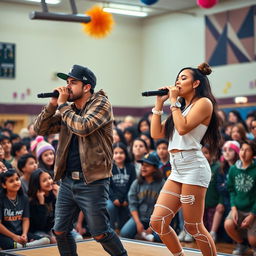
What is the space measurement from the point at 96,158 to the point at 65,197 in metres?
0.39

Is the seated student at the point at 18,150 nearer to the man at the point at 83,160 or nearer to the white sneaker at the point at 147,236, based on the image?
the white sneaker at the point at 147,236

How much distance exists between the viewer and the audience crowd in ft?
19.6

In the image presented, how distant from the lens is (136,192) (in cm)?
693

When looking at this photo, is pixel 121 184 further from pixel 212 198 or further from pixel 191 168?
pixel 191 168

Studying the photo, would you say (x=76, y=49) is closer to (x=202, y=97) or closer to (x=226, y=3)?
(x=226, y=3)

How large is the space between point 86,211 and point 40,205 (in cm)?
227

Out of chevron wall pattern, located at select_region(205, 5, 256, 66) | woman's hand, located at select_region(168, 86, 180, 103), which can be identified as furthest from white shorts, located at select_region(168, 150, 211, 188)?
chevron wall pattern, located at select_region(205, 5, 256, 66)

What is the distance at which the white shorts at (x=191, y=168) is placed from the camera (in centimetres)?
401

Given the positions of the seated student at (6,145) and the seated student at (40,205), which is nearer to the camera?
the seated student at (40,205)

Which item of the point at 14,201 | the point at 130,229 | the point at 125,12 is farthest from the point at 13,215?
the point at 125,12

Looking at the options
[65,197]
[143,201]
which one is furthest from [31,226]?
[65,197]

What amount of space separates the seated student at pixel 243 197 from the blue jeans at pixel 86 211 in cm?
228

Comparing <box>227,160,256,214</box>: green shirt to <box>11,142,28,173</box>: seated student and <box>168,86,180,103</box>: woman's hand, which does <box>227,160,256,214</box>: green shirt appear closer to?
<box>168,86,180,103</box>: woman's hand

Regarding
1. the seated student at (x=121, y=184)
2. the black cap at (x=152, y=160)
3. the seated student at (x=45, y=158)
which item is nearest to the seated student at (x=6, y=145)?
the seated student at (x=45, y=158)
